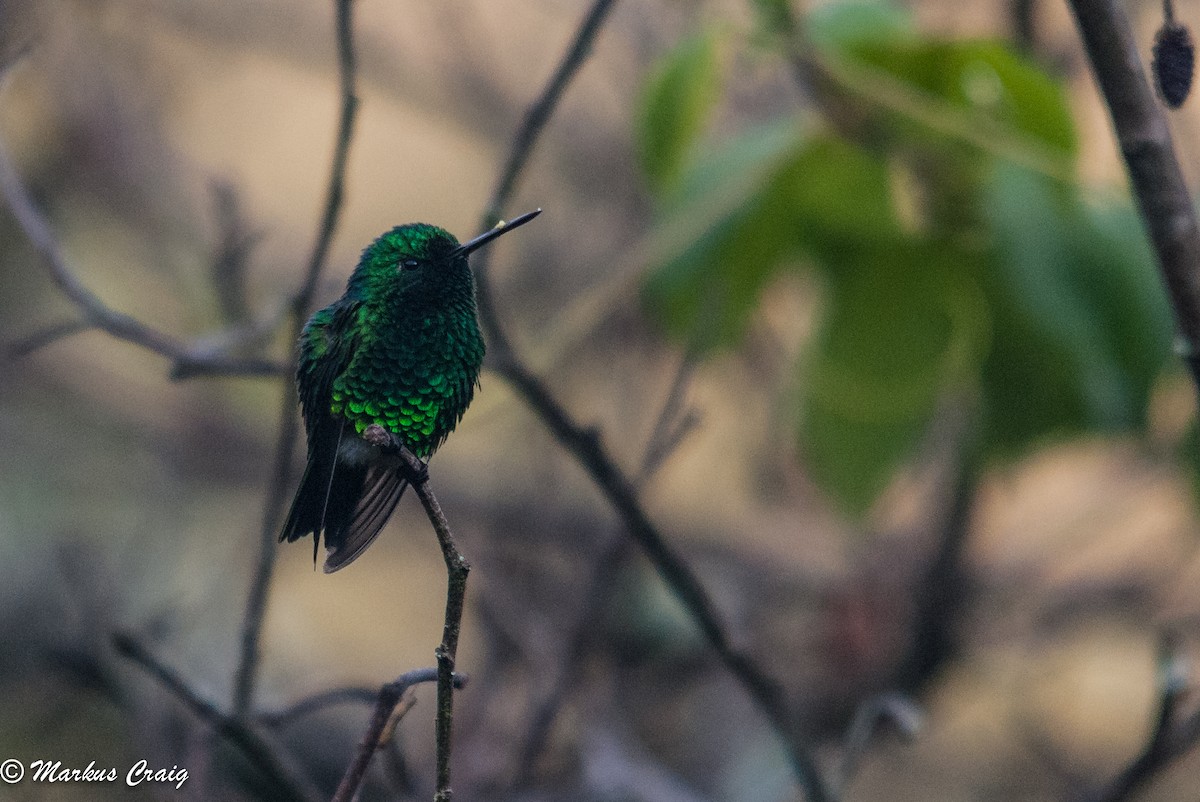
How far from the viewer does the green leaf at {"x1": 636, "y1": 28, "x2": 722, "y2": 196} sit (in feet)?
4.50

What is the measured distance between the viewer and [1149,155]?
887 mm

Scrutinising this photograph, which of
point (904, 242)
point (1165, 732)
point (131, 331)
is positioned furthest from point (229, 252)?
point (1165, 732)

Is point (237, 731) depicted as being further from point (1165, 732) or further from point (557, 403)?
point (1165, 732)

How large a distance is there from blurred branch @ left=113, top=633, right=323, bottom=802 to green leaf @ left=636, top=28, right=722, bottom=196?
0.75 m

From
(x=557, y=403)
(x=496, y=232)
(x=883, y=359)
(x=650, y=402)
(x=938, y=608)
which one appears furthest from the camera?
(x=650, y=402)

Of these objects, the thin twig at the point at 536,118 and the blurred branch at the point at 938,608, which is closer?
the thin twig at the point at 536,118

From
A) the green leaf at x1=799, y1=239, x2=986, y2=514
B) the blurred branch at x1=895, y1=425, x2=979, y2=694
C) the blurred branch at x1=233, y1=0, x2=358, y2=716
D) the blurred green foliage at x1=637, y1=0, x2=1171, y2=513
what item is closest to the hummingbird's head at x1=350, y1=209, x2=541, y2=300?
the blurred branch at x1=233, y1=0, x2=358, y2=716

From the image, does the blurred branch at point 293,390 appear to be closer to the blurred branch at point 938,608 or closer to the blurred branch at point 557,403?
the blurred branch at point 557,403

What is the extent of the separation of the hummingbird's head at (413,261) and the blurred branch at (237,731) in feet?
1.57

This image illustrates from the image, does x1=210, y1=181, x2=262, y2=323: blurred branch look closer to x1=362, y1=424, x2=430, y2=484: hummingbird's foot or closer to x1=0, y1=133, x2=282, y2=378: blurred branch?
x1=0, y1=133, x2=282, y2=378: blurred branch

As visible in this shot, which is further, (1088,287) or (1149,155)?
(1088,287)

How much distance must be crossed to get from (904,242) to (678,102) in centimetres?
32

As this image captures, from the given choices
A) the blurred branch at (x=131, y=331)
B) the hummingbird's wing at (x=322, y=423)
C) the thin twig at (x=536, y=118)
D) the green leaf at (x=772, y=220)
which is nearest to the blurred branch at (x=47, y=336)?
the blurred branch at (x=131, y=331)

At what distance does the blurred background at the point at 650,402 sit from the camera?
1432 mm
